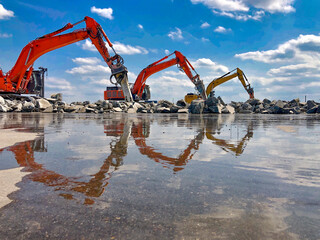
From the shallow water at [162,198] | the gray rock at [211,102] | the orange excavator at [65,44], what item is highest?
the orange excavator at [65,44]

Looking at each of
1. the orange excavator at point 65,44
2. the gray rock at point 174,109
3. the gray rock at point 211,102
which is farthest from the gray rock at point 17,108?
the gray rock at point 211,102

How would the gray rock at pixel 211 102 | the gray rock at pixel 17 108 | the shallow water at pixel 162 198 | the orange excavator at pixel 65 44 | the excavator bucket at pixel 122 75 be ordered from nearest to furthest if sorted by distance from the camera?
the shallow water at pixel 162 198 < the orange excavator at pixel 65 44 < the excavator bucket at pixel 122 75 < the gray rock at pixel 17 108 < the gray rock at pixel 211 102

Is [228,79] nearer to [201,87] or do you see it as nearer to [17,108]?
[201,87]

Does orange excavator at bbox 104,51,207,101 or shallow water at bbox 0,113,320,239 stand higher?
orange excavator at bbox 104,51,207,101

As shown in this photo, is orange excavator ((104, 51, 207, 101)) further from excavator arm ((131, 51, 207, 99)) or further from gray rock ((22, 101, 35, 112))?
gray rock ((22, 101, 35, 112))

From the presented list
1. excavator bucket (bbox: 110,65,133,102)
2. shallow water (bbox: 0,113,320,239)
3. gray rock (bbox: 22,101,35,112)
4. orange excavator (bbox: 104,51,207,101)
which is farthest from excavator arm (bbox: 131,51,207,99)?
shallow water (bbox: 0,113,320,239)

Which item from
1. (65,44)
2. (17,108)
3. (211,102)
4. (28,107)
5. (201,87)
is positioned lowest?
(17,108)

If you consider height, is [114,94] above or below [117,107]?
above

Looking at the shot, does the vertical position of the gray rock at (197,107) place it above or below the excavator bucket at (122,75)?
below

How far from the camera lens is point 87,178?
7.09 ft

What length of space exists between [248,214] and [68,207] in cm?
118

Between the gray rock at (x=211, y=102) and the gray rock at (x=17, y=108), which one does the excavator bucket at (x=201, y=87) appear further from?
the gray rock at (x=17, y=108)

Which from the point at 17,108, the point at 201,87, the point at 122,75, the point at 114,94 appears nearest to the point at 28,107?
the point at 17,108

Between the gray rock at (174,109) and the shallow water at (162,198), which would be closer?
the shallow water at (162,198)
